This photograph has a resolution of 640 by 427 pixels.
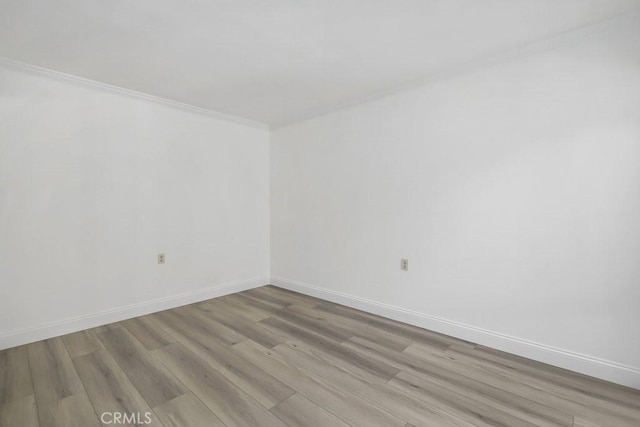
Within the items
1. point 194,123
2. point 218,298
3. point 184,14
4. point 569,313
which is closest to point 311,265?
point 218,298

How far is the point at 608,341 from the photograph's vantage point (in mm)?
1788

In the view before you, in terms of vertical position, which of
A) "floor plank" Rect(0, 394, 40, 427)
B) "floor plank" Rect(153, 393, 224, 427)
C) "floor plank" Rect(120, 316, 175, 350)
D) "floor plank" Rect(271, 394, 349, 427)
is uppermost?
"floor plank" Rect(120, 316, 175, 350)

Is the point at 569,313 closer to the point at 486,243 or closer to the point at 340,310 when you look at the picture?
the point at 486,243

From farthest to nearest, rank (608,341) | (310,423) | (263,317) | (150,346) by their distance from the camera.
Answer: (263,317) → (150,346) → (608,341) → (310,423)

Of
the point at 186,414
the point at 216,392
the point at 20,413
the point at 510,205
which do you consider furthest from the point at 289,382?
the point at 510,205

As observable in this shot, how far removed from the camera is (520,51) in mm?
2039

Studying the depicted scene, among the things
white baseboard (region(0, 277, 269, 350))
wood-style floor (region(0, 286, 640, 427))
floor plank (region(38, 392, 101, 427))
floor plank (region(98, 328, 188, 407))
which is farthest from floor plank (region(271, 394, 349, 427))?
white baseboard (region(0, 277, 269, 350))

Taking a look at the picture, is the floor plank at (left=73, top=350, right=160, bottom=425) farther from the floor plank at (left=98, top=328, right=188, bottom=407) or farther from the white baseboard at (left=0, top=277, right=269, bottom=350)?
the white baseboard at (left=0, top=277, right=269, bottom=350)

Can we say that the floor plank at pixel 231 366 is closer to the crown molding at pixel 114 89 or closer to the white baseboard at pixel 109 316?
the white baseboard at pixel 109 316

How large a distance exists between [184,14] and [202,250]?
2.33 metres

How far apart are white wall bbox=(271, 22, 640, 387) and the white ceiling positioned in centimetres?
31

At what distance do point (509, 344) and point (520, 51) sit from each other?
207 centimetres

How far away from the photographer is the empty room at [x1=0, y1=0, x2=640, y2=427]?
165 cm

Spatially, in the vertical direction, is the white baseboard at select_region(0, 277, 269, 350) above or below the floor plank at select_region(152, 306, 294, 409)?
above
